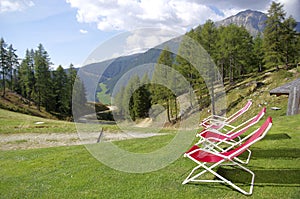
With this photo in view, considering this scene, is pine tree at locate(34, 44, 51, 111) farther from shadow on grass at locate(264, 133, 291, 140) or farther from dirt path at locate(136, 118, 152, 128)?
shadow on grass at locate(264, 133, 291, 140)

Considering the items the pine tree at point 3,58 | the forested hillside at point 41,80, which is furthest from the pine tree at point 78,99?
the pine tree at point 3,58

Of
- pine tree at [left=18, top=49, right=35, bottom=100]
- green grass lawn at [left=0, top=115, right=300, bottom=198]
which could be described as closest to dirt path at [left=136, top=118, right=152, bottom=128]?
green grass lawn at [left=0, top=115, right=300, bottom=198]

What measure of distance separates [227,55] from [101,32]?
1172 inches

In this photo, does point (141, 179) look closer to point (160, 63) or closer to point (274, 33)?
point (160, 63)

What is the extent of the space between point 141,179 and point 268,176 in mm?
2524

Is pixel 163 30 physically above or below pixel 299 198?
above

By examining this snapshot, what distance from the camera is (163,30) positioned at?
5.69 m

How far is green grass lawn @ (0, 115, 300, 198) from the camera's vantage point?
4434 mm

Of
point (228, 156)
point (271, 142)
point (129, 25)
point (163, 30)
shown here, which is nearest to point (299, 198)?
point (228, 156)

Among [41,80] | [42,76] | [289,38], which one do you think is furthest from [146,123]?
[42,76]

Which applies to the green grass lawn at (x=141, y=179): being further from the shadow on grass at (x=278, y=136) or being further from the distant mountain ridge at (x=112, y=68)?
the distant mountain ridge at (x=112, y=68)

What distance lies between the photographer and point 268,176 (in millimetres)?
4902

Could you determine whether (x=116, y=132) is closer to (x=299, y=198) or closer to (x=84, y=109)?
(x=84, y=109)

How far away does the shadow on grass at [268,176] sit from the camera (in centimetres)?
461
